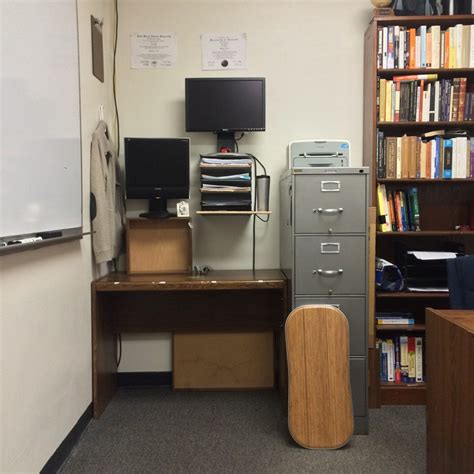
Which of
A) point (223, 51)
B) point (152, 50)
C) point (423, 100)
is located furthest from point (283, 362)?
point (152, 50)

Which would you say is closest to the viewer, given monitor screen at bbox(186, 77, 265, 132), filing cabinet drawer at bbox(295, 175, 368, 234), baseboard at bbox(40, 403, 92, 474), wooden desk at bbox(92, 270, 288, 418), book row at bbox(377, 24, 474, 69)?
baseboard at bbox(40, 403, 92, 474)

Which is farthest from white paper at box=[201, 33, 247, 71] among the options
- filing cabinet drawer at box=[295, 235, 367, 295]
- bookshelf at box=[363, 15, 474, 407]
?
filing cabinet drawer at box=[295, 235, 367, 295]

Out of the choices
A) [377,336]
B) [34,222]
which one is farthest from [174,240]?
[377,336]

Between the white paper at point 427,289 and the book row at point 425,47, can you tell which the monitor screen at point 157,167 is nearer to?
the book row at point 425,47

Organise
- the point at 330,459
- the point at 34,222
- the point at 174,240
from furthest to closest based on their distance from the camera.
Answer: the point at 174,240 → the point at 330,459 → the point at 34,222

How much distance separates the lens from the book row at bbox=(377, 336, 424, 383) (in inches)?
110

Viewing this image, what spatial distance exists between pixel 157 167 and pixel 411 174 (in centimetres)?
159

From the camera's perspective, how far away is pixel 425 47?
107 inches

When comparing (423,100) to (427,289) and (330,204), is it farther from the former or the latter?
(427,289)

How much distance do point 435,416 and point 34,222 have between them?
1.75m

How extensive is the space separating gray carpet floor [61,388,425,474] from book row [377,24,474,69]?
6.94 ft

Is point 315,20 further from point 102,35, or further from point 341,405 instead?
point 341,405

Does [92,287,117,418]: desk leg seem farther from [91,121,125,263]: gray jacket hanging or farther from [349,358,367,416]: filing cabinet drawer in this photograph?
[349,358,367,416]: filing cabinet drawer

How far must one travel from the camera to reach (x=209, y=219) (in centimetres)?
305
